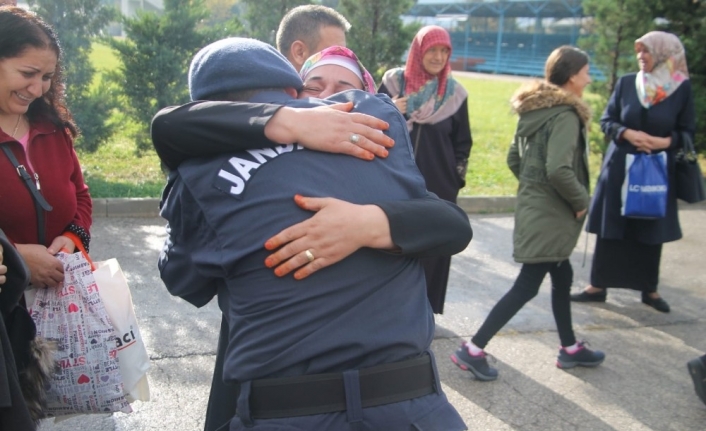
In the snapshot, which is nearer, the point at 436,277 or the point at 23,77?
the point at 23,77

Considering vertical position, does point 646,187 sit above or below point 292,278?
below

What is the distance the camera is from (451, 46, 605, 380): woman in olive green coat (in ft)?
14.0

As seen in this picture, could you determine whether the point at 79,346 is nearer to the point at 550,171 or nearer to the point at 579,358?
the point at 550,171

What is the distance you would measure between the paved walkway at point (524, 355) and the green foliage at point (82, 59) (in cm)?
229

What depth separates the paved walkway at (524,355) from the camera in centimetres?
390

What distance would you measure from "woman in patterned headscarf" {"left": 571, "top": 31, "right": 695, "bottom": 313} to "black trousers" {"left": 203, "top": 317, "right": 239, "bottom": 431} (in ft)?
13.5

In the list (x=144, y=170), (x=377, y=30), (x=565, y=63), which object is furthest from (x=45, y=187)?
(x=144, y=170)

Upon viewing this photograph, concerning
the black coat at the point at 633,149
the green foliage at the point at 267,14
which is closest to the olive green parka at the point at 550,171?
the black coat at the point at 633,149

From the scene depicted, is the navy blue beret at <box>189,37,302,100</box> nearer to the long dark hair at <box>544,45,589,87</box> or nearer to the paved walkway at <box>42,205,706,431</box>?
the paved walkway at <box>42,205,706,431</box>

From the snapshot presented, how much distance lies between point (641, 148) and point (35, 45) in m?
4.19

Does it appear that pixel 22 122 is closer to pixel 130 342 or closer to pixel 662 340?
pixel 130 342

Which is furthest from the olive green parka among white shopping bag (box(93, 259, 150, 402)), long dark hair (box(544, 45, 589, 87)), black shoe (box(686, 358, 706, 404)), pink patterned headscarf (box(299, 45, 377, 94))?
white shopping bag (box(93, 259, 150, 402))

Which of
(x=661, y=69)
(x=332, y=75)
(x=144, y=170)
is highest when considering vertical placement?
(x=332, y=75)

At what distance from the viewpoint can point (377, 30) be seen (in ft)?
29.1
